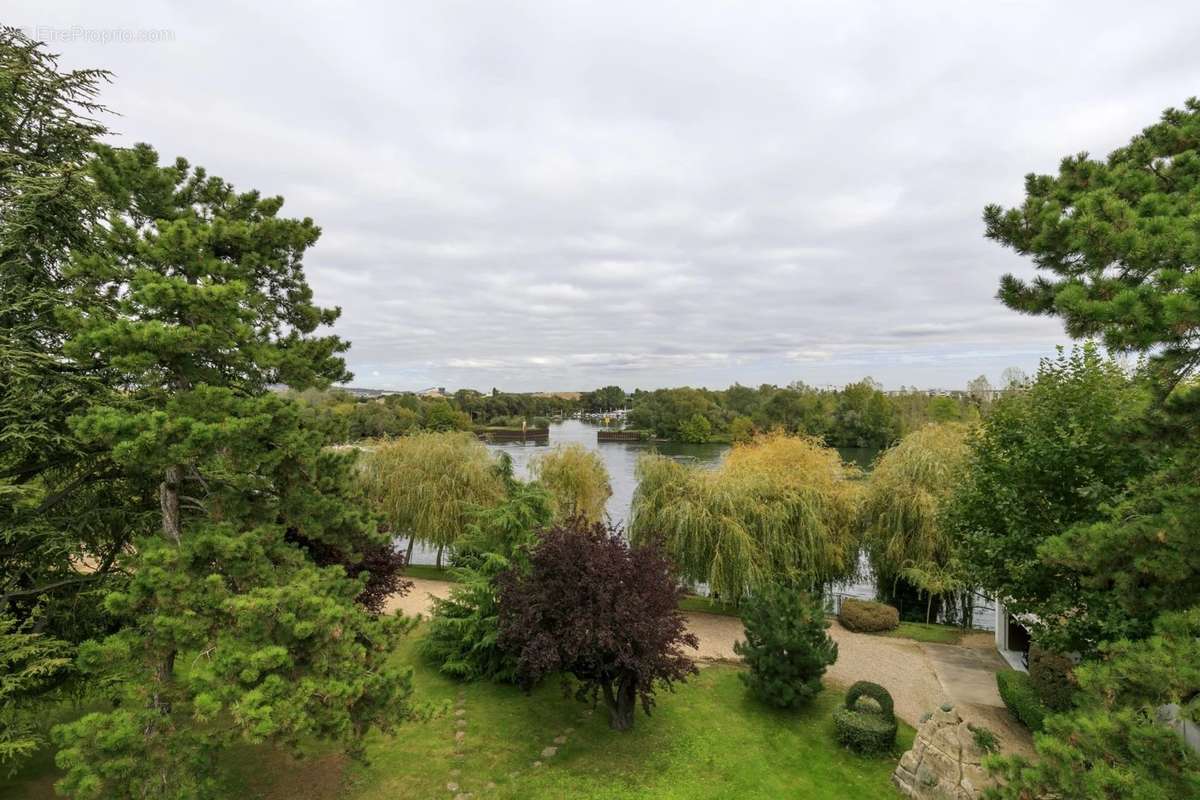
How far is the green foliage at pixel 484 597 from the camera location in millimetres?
11156

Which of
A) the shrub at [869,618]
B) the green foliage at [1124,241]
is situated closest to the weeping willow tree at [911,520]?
the shrub at [869,618]

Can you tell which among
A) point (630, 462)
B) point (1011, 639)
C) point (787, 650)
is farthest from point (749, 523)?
point (630, 462)

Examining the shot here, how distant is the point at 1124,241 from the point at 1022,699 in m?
8.93

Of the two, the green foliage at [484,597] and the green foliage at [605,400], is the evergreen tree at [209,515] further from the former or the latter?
the green foliage at [605,400]

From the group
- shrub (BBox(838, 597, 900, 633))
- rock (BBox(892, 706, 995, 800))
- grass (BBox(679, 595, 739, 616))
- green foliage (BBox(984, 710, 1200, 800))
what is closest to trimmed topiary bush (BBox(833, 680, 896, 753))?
rock (BBox(892, 706, 995, 800))

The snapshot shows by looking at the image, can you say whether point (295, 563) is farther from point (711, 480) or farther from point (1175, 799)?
point (711, 480)

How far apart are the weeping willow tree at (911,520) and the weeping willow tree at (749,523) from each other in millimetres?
744

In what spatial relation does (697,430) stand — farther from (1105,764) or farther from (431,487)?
(1105,764)

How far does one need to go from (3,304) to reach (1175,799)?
452 inches

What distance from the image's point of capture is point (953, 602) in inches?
701

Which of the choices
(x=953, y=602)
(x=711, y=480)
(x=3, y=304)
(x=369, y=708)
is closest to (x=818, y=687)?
(x=711, y=480)

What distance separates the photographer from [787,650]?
1002 cm

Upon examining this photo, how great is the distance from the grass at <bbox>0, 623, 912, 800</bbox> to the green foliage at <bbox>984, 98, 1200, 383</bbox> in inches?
276

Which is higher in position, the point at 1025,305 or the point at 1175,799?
the point at 1025,305
